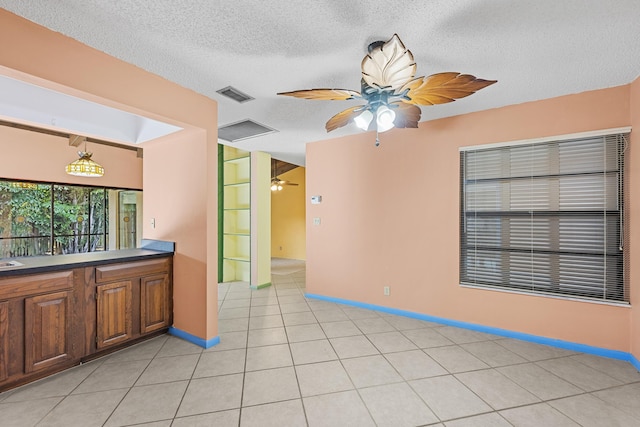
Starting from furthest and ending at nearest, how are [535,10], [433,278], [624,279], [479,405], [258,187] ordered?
[258,187]
[433,278]
[624,279]
[479,405]
[535,10]

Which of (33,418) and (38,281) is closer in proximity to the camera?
(33,418)

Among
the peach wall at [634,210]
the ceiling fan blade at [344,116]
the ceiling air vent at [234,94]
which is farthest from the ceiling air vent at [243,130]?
the peach wall at [634,210]

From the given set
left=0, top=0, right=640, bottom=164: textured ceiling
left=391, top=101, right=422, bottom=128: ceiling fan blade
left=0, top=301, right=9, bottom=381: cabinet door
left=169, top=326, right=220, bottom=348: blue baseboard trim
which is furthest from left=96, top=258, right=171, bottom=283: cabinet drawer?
left=391, top=101, right=422, bottom=128: ceiling fan blade

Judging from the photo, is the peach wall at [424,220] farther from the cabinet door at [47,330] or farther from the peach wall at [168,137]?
the cabinet door at [47,330]

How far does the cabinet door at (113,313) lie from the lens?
2359 mm

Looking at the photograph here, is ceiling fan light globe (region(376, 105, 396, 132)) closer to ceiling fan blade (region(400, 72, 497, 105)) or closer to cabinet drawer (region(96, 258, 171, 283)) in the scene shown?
ceiling fan blade (region(400, 72, 497, 105))

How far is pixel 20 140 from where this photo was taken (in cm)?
415

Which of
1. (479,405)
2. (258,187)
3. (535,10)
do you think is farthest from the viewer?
(258,187)

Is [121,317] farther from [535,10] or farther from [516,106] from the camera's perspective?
[516,106]

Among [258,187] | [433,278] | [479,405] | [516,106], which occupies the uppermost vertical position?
[516,106]

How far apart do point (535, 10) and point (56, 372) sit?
419 cm

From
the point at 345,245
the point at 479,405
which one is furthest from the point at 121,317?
the point at 479,405

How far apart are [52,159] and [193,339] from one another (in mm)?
4292

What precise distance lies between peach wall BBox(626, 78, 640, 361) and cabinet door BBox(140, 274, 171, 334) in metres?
4.39
